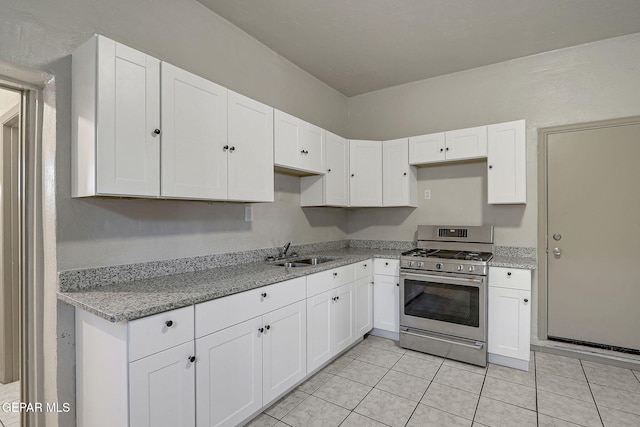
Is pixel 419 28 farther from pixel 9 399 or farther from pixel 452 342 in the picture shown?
pixel 9 399

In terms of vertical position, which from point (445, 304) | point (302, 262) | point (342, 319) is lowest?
point (342, 319)

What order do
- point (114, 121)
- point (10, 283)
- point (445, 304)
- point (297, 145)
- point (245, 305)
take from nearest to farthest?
point (114, 121)
point (245, 305)
point (10, 283)
point (297, 145)
point (445, 304)

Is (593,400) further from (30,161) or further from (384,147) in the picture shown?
(30,161)

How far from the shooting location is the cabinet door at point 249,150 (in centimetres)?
218

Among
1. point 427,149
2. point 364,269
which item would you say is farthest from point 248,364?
point 427,149

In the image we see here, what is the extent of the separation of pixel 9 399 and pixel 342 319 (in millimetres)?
2486

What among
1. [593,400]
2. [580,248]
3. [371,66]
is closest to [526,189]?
[580,248]

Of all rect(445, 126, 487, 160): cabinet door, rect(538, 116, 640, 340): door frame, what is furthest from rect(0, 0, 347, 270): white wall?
rect(538, 116, 640, 340): door frame

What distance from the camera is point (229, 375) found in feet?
5.85

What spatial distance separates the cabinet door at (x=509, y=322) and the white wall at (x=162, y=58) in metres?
1.91

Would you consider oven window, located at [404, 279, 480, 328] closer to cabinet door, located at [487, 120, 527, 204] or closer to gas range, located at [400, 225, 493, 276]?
gas range, located at [400, 225, 493, 276]

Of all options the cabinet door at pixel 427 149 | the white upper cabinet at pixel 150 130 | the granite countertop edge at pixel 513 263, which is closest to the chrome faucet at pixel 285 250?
the white upper cabinet at pixel 150 130

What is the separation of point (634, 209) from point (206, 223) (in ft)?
11.8

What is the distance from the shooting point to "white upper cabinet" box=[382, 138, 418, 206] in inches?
138
